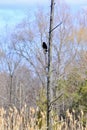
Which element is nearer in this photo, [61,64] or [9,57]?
[61,64]

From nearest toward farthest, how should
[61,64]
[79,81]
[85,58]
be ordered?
[79,81] < [85,58] < [61,64]

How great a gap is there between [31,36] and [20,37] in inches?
A: 25.9

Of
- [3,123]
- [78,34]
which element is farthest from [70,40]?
[3,123]

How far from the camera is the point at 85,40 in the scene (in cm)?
2111

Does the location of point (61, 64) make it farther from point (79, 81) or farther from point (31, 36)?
point (79, 81)

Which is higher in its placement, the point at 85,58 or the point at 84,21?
the point at 84,21

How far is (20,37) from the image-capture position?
22.3 m

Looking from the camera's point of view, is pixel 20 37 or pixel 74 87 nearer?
pixel 74 87

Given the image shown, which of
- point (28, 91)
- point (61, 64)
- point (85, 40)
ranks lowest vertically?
point (28, 91)

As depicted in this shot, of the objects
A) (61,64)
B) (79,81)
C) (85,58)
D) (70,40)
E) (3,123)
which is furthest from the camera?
(70,40)

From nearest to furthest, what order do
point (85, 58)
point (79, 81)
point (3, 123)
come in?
1. point (3, 123)
2. point (79, 81)
3. point (85, 58)

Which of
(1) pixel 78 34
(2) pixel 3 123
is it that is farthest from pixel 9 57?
(2) pixel 3 123

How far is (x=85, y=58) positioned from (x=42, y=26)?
13.5ft

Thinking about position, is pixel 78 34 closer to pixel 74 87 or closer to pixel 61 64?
pixel 61 64
